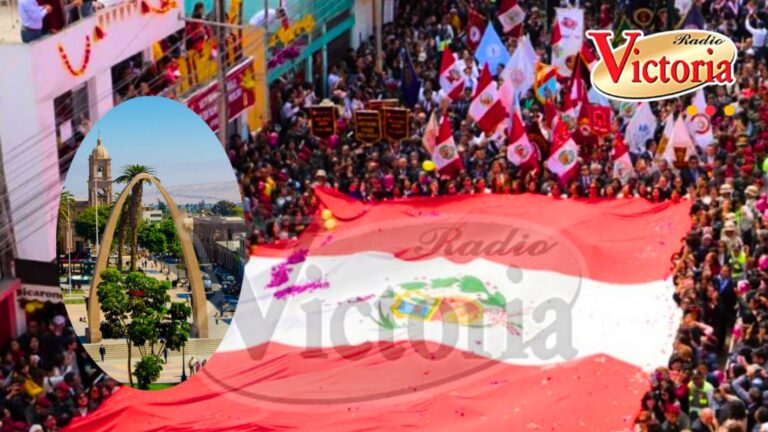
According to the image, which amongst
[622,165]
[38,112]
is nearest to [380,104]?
[622,165]

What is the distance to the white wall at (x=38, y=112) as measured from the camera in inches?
567

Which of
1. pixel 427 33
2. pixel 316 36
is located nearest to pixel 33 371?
pixel 316 36

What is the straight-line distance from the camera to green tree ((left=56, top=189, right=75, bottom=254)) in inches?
171

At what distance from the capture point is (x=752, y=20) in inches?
1006

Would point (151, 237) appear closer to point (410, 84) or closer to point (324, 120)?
point (324, 120)

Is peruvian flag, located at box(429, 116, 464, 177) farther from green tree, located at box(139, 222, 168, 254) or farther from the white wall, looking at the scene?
green tree, located at box(139, 222, 168, 254)

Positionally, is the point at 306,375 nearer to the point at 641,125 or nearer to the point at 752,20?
the point at 641,125

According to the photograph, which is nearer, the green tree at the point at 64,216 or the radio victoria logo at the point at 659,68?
the green tree at the point at 64,216

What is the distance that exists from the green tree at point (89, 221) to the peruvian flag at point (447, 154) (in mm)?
15567

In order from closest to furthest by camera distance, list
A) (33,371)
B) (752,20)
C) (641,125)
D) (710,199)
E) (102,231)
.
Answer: (102,231), (33,371), (710,199), (641,125), (752,20)

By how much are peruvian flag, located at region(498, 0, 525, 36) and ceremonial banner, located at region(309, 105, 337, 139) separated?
6457 mm

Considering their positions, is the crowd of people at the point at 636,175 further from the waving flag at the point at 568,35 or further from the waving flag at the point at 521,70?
→ the waving flag at the point at 568,35

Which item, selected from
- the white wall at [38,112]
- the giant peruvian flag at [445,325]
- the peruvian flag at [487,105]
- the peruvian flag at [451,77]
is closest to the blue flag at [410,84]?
the peruvian flag at [451,77]

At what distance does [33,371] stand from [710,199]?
8772mm
